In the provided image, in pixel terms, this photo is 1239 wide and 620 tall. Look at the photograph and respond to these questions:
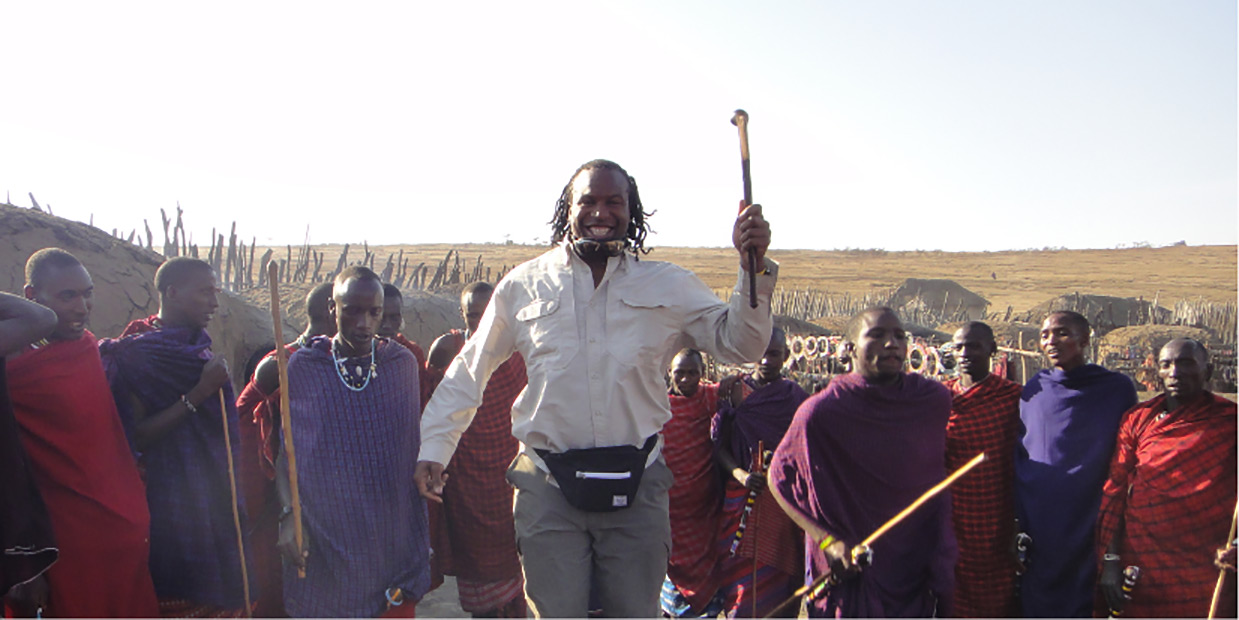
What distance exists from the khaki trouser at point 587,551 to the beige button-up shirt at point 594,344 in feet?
0.59

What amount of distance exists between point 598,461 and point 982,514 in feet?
7.72

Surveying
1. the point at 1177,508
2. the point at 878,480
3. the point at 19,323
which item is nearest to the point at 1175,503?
the point at 1177,508

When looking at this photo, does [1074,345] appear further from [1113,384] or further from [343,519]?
[343,519]

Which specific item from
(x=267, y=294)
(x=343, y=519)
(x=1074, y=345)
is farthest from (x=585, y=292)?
(x=267, y=294)

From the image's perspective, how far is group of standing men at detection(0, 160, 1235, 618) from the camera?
2.85m

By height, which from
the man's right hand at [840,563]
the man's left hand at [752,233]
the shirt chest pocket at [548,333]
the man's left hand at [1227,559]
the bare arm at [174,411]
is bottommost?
the man's left hand at [1227,559]

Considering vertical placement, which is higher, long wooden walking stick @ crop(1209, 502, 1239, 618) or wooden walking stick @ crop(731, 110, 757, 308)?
wooden walking stick @ crop(731, 110, 757, 308)

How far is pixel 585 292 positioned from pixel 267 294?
9388mm

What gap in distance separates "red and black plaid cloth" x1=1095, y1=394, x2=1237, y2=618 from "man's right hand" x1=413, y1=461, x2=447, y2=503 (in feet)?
9.83

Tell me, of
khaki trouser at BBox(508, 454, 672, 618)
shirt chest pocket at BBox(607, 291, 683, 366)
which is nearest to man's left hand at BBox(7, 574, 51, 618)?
khaki trouser at BBox(508, 454, 672, 618)

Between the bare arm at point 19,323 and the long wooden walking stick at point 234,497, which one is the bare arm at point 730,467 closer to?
the long wooden walking stick at point 234,497

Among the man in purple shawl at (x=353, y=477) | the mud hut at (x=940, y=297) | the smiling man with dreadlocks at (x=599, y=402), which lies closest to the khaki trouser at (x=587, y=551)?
the smiling man with dreadlocks at (x=599, y=402)

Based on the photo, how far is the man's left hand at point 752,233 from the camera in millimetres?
2596

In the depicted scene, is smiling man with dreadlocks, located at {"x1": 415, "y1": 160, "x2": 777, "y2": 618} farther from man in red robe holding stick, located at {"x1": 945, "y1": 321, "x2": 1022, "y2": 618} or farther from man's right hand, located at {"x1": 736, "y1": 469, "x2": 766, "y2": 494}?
man in red robe holding stick, located at {"x1": 945, "y1": 321, "x2": 1022, "y2": 618}
